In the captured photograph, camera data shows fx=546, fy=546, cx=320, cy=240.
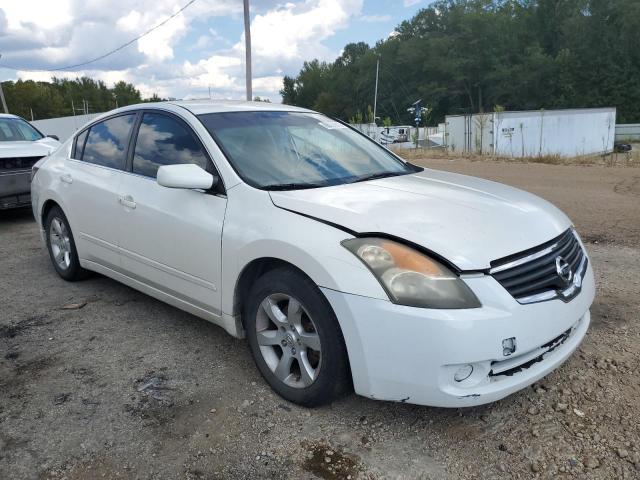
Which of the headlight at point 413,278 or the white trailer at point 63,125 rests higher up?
the white trailer at point 63,125

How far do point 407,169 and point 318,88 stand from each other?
10529 cm

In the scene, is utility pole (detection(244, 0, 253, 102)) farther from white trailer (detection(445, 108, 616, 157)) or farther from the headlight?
the headlight

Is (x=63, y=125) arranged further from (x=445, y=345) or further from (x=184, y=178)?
(x=445, y=345)

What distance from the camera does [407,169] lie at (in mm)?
4016

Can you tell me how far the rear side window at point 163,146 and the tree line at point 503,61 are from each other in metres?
58.5

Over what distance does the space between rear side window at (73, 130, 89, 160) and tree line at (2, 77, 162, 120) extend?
76592mm

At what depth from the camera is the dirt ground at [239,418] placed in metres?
2.42

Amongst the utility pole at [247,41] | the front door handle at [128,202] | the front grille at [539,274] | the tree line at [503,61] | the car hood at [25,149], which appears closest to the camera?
the front grille at [539,274]

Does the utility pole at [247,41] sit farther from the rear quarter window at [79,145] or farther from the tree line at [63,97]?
the tree line at [63,97]

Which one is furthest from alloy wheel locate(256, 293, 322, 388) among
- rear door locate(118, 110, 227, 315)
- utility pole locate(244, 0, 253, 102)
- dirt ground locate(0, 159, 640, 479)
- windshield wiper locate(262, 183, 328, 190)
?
utility pole locate(244, 0, 253, 102)

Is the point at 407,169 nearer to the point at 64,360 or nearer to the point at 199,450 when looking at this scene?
the point at 199,450

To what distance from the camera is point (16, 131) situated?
9.00 metres

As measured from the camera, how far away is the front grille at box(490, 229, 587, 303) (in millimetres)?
2447

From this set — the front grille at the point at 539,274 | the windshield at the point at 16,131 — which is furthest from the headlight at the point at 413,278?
the windshield at the point at 16,131
